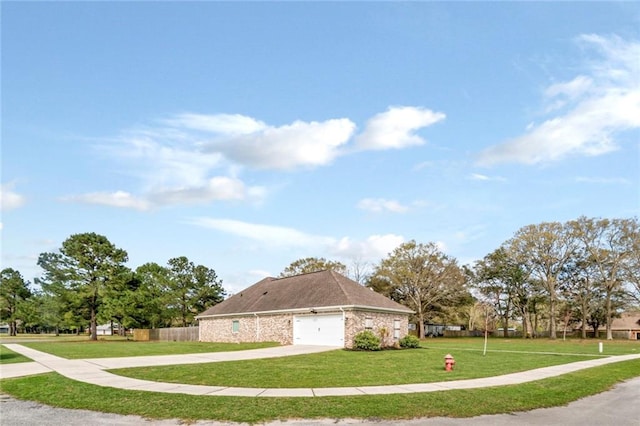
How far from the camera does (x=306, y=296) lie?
31.0m

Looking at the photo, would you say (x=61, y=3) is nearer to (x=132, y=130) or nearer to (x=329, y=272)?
(x=132, y=130)

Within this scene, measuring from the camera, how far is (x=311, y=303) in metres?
29.5

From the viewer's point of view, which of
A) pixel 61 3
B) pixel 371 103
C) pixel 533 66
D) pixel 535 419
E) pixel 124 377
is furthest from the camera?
pixel 371 103

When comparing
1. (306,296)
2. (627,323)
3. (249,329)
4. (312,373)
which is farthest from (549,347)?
(627,323)

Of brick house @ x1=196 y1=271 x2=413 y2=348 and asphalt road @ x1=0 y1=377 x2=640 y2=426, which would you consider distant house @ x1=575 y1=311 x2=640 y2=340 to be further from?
asphalt road @ x1=0 y1=377 x2=640 y2=426

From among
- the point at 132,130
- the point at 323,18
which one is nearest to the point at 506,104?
the point at 323,18

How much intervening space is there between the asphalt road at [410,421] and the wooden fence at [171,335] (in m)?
33.4

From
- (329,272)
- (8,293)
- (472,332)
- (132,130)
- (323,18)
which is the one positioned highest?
(323,18)

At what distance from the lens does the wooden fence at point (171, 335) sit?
138 feet

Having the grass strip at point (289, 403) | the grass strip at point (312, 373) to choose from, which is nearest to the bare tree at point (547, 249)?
the grass strip at point (312, 373)

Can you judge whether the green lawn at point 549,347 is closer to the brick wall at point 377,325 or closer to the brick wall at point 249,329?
the brick wall at point 377,325

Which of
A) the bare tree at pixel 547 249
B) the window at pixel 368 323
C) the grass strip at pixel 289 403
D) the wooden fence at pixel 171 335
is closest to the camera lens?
the grass strip at pixel 289 403

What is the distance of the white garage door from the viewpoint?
27406 millimetres

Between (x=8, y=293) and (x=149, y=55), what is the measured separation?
72.9m
